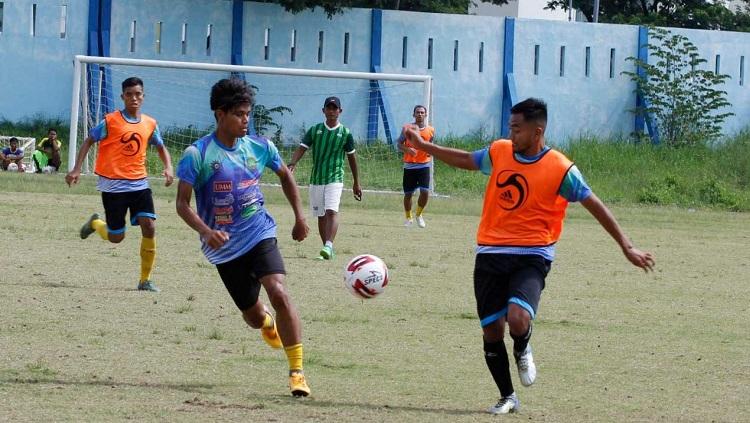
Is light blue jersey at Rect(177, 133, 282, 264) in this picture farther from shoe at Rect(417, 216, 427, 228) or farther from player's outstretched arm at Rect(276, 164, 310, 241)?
shoe at Rect(417, 216, 427, 228)

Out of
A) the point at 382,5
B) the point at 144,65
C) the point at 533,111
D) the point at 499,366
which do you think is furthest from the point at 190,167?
the point at 382,5

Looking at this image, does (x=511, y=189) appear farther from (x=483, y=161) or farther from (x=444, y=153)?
(x=444, y=153)

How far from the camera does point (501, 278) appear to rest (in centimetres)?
724

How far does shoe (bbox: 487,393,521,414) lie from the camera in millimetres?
7125

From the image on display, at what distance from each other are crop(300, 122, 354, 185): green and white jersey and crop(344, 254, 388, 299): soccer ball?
7.11m

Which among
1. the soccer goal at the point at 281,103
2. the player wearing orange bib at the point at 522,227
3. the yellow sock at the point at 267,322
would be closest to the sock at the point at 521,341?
the player wearing orange bib at the point at 522,227

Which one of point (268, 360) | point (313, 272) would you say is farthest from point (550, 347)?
point (313, 272)

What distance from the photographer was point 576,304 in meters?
12.0

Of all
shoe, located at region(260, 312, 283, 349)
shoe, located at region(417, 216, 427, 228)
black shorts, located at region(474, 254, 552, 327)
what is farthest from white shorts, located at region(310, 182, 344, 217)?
black shorts, located at region(474, 254, 552, 327)

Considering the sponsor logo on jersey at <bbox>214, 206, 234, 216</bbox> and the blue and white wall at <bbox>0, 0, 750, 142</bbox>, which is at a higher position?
the blue and white wall at <bbox>0, 0, 750, 142</bbox>

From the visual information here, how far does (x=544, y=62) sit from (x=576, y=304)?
2486 cm

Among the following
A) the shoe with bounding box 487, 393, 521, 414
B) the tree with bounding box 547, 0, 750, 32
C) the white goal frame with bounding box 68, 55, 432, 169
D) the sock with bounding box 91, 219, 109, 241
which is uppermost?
the tree with bounding box 547, 0, 750, 32

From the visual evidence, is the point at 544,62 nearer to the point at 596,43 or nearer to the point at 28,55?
the point at 596,43

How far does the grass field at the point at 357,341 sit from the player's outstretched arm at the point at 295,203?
92 cm
